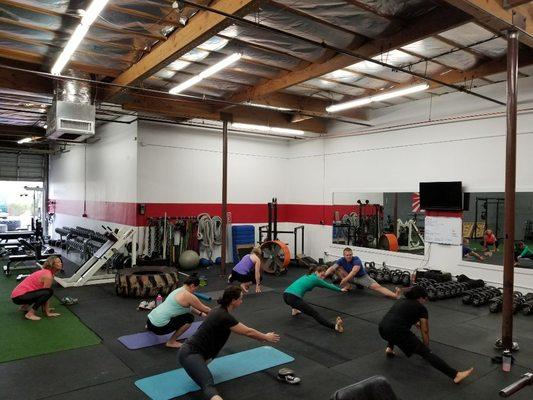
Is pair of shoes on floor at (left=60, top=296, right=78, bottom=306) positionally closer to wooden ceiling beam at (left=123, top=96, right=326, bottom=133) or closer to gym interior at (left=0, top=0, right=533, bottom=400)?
gym interior at (left=0, top=0, right=533, bottom=400)

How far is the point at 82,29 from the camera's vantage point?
441cm

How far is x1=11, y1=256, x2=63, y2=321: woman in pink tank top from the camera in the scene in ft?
18.7

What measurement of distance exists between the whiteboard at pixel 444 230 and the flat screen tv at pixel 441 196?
0.84ft

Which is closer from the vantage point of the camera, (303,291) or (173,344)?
(173,344)

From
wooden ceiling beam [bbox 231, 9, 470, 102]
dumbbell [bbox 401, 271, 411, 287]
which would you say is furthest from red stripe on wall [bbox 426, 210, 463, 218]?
wooden ceiling beam [bbox 231, 9, 470, 102]

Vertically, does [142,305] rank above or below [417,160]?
below

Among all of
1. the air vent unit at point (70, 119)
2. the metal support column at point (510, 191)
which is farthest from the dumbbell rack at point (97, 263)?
the metal support column at point (510, 191)

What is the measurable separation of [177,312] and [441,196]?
6.22m

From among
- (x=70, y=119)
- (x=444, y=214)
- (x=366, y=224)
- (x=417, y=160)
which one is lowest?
(x=366, y=224)

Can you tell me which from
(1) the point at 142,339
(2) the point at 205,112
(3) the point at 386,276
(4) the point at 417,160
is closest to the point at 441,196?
(4) the point at 417,160

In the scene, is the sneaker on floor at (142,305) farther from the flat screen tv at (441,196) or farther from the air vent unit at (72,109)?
the flat screen tv at (441,196)

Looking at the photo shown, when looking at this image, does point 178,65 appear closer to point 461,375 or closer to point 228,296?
point 228,296

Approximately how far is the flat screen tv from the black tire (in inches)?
217

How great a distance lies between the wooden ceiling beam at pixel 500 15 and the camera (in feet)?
13.2
